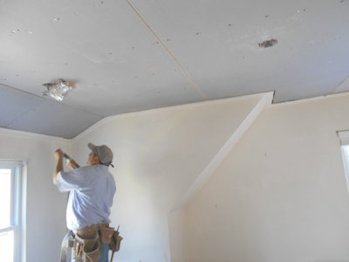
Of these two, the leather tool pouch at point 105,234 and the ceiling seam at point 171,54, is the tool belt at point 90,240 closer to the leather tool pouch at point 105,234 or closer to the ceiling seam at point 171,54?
the leather tool pouch at point 105,234

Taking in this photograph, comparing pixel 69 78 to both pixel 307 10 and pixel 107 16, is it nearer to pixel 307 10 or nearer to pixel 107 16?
pixel 107 16

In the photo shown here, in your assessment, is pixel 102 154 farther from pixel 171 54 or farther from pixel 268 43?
pixel 268 43

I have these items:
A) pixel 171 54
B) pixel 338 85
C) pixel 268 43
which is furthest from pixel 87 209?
pixel 338 85

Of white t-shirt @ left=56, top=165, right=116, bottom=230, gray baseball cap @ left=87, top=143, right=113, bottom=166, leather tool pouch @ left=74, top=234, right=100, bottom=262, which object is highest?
gray baseball cap @ left=87, top=143, right=113, bottom=166

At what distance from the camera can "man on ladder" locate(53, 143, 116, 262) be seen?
2.12 metres

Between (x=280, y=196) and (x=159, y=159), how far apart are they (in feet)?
4.50

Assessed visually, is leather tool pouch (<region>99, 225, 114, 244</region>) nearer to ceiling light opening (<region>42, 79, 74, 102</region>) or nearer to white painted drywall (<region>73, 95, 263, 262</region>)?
white painted drywall (<region>73, 95, 263, 262</region>)

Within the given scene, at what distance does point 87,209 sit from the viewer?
7.13 ft

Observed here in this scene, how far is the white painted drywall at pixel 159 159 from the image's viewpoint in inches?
108

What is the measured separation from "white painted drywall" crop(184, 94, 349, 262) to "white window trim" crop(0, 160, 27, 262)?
1.71 meters

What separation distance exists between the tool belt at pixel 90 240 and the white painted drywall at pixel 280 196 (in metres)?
1.24

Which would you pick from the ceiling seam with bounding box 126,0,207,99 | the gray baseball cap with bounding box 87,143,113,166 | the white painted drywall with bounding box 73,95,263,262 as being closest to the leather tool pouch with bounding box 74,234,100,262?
the gray baseball cap with bounding box 87,143,113,166

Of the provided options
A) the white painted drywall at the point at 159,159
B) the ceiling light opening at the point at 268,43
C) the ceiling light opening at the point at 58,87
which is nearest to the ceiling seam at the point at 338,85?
the white painted drywall at the point at 159,159

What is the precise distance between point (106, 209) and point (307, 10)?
1992mm
